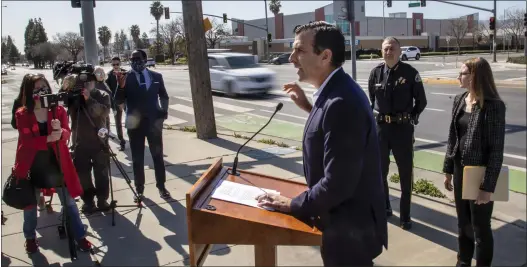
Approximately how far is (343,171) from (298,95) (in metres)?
0.62

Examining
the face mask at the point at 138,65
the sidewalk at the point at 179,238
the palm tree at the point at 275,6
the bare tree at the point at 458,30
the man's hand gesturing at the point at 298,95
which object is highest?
the palm tree at the point at 275,6

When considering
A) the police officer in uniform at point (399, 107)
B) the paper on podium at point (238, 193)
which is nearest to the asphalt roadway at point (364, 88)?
the police officer in uniform at point (399, 107)

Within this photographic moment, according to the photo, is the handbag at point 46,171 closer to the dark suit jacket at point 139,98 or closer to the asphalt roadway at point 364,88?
the asphalt roadway at point 364,88

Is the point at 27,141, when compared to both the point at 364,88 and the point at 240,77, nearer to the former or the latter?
the point at 364,88

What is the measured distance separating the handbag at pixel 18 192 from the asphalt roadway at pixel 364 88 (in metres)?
0.84

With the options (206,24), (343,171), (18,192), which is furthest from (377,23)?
(343,171)

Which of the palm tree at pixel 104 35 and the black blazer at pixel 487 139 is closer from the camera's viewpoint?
the black blazer at pixel 487 139

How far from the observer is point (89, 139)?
4469mm

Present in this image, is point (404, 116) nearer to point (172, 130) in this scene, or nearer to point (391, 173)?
point (391, 173)

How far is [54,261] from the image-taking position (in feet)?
11.8

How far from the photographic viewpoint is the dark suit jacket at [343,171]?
5.42 feet

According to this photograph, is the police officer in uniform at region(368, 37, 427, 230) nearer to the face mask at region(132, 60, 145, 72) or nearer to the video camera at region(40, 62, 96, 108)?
the face mask at region(132, 60, 145, 72)

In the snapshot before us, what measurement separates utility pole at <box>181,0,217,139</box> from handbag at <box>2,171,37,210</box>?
4672 millimetres

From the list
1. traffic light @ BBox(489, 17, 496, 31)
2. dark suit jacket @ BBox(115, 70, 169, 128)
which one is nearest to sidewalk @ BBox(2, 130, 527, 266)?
dark suit jacket @ BBox(115, 70, 169, 128)
